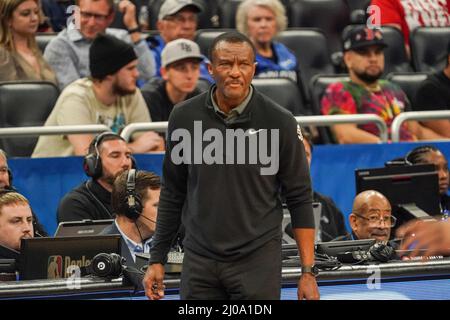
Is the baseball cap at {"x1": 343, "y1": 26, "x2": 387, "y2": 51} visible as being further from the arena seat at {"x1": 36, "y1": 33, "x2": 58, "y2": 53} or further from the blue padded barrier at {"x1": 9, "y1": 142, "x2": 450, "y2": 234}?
the arena seat at {"x1": 36, "y1": 33, "x2": 58, "y2": 53}

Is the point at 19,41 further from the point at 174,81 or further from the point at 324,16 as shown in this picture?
the point at 324,16

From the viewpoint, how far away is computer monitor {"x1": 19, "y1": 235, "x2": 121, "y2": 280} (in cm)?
494

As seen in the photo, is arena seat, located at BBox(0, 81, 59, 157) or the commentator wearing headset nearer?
the commentator wearing headset

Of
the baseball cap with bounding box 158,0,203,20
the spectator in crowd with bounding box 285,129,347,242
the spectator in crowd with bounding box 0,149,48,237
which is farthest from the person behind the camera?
the baseball cap with bounding box 158,0,203,20

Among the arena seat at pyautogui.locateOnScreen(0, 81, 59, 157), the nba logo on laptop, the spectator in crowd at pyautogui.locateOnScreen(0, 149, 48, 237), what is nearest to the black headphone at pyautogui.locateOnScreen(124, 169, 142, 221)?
the spectator in crowd at pyautogui.locateOnScreen(0, 149, 48, 237)

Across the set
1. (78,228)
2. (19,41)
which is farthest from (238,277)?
(19,41)

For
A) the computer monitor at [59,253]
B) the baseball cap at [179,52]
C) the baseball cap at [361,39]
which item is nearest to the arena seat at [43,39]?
the baseball cap at [179,52]

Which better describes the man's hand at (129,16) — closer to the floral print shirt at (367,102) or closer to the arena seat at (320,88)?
the arena seat at (320,88)

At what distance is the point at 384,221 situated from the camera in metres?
6.25

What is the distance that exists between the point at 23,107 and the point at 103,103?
0.52 meters

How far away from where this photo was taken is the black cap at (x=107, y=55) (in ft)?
24.1

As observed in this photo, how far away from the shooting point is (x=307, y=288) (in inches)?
165

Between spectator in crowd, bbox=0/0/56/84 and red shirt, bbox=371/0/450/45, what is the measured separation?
119 inches

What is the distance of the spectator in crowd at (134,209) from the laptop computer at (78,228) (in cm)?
6
